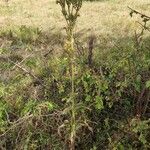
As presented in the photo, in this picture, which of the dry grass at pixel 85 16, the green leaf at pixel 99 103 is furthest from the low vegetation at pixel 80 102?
the dry grass at pixel 85 16

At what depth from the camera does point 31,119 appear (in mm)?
4145

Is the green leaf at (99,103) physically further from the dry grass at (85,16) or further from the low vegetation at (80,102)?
the dry grass at (85,16)

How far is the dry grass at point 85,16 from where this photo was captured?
7.38 metres

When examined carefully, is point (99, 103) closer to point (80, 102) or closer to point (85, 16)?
point (80, 102)

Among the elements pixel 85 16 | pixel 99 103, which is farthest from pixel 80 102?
pixel 85 16

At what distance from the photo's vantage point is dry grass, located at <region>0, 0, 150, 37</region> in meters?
7.38

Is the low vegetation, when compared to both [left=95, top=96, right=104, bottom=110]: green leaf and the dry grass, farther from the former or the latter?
the dry grass

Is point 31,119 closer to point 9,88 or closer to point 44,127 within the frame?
point 44,127

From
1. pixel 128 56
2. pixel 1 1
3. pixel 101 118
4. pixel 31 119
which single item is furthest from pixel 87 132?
pixel 1 1

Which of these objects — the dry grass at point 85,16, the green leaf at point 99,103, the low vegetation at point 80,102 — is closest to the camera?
the low vegetation at point 80,102

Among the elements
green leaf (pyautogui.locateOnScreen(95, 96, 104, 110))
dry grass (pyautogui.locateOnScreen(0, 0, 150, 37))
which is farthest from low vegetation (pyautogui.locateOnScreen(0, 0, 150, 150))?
dry grass (pyautogui.locateOnScreen(0, 0, 150, 37))

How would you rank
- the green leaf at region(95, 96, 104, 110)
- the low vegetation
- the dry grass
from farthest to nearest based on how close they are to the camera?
the dry grass
the green leaf at region(95, 96, 104, 110)
the low vegetation

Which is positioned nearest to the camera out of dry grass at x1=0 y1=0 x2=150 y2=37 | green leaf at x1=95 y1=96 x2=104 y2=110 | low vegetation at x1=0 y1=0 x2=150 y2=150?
low vegetation at x1=0 y1=0 x2=150 y2=150

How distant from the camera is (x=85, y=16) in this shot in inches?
331
